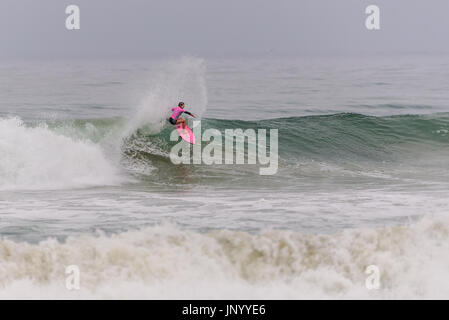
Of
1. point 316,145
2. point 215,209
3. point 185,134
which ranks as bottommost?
point 215,209

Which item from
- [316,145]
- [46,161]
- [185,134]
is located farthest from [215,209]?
[316,145]

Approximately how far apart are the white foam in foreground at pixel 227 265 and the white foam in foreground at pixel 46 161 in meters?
5.64

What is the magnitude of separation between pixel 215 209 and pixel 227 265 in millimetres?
3194

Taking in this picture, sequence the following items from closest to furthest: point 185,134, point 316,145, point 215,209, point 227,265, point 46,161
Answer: point 227,265, point 215,209, point 46,161, point 185,134, point 316,145

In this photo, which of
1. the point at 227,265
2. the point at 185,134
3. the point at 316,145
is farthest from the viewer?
the point at 316,145

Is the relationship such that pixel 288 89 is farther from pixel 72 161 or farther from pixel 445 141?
pixel 72 161

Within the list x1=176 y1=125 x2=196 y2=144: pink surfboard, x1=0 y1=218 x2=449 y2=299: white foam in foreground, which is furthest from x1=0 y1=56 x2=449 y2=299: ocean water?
x1=176 y1=125 x2=196 y2=144: pink surfboard

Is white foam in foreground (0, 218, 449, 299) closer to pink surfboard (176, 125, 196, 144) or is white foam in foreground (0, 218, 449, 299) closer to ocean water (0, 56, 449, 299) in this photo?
ocean water (0, 56, 449, 299)

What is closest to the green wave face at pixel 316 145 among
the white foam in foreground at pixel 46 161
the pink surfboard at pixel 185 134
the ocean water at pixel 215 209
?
the ocean water at pixel 215 209

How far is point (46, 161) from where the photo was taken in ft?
53.3

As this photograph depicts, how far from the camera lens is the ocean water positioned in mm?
9227

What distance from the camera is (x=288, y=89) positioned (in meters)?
47.1

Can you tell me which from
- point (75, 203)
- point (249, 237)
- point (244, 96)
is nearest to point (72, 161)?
point (75, 203)

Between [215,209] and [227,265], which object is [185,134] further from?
[227,265]
